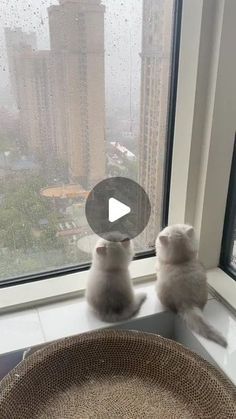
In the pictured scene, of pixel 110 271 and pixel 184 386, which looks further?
pixel 110 271

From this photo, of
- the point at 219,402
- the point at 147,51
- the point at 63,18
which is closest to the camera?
the point at 219,402

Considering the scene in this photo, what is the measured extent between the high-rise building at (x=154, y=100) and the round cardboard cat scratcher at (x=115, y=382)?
0.42 meters

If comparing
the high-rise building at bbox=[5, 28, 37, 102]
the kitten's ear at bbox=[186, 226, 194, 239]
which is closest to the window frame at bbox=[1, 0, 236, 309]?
the kitten's ear at bbox=[186, 226, 194, 239]

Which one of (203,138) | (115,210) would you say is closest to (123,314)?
(115,210)

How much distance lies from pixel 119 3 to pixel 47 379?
986 mm

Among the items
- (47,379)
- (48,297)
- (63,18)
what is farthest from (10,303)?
(63,18)

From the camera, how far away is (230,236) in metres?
1.16

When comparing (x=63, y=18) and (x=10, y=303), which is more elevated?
(x=63, y=18)

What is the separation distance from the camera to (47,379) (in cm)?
87

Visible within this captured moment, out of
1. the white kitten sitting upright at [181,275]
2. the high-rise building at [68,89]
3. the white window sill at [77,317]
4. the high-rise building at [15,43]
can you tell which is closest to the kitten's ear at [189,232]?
the white kitten sitting upright at [181,275]

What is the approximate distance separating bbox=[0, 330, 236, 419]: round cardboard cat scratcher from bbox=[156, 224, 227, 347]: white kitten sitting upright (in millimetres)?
118

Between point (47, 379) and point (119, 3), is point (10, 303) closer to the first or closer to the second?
point (47, 379)

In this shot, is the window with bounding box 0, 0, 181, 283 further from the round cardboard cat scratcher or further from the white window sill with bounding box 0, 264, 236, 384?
the round cardboard cat scratcher

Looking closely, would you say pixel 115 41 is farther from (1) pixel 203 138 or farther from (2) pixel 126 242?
(2) pixel 126 242
